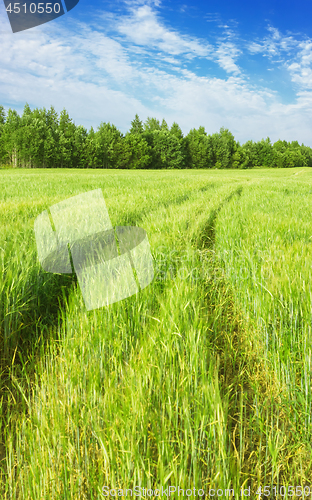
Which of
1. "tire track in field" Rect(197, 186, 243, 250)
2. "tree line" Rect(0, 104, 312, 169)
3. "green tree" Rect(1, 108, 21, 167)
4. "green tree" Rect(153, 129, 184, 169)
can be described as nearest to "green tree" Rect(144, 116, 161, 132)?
"tree line" Rect(0, 104, 312, 169)

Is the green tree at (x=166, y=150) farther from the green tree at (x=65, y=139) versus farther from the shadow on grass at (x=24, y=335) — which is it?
the shadow on grass at (x=24, y=335)

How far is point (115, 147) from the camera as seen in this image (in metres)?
53.3

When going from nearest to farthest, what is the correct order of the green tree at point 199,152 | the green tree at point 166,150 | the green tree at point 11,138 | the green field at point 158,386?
the green field at point 158,386 → the green tree at point 11,138 → the green tree at point 166,150 → the green tree at point 199,152

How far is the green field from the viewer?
883 mm

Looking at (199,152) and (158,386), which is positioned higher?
(199,152)

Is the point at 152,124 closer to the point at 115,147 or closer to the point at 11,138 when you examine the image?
the point at 115,147

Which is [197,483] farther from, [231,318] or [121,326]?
[231,318]

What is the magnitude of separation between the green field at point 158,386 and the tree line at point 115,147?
47.7m

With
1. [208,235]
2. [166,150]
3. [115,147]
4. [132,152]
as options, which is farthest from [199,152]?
[208,235]

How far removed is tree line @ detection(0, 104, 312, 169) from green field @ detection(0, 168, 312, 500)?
47.7 metres

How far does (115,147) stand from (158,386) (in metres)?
56.7

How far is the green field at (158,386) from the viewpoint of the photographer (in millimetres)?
883

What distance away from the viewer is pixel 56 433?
3.17 feet

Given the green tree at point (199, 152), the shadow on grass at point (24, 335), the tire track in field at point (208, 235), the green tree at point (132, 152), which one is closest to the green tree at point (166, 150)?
the green tree at point (132, 152)
